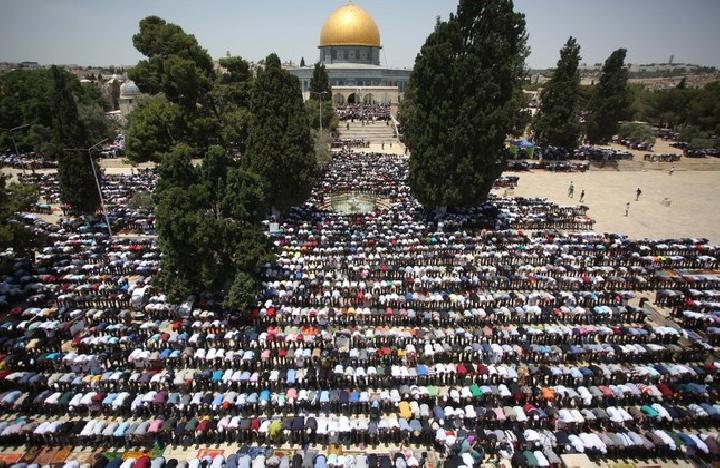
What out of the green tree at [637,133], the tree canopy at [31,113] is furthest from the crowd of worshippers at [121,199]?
the green tree at [637,133]

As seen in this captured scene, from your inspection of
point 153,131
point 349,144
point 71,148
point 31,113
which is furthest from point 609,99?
point 31,113

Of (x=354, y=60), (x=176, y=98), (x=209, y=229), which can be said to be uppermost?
(x=354, y=60)

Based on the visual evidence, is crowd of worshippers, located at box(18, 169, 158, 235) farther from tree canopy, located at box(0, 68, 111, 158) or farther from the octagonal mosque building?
the octagonal mosque building

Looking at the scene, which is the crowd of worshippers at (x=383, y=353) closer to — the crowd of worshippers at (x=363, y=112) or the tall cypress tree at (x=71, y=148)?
the tall cypress tree at (x=71, y=148)

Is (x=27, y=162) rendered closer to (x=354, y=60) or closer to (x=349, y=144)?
(x=349, y=144)

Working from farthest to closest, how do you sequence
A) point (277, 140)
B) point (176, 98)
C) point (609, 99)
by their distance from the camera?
point (609, 99) < point (176, 98) < point (277, 140)

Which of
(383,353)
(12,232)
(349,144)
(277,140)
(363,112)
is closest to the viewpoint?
(383,353)

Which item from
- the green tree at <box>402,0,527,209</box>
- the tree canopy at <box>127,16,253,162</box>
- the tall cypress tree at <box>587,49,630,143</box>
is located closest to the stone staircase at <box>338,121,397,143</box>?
the tall cypress tree at <box>587,49,630,143</box>
